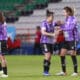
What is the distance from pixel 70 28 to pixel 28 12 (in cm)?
2093

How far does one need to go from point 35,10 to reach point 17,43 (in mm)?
4692

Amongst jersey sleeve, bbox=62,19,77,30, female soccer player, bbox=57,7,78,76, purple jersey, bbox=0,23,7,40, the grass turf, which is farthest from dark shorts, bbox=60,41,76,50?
purple jersey, bbox=0,23,7,40

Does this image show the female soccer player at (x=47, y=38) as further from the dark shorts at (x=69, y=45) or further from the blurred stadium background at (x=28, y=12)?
the blurred stadium background at (x=28, y=12)

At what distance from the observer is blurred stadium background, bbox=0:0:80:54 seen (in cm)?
3422

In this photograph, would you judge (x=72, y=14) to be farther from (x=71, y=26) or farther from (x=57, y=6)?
(x=57, y=6)

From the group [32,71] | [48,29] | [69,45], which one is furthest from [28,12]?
[69,45]

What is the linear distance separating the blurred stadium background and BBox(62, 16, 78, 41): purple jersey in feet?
59.9

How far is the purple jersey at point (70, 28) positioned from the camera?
1499 cm

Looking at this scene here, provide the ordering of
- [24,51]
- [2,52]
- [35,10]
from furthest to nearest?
[35,10], [24,51], [2,52]

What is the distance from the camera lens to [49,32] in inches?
605

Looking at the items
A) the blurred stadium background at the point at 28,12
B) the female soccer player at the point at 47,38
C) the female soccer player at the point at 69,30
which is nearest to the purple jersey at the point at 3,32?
the female soccer player at the point at 47,38

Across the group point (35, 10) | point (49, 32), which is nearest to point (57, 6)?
point (35, 10)

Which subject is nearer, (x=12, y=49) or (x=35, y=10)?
(x=12, y=49)

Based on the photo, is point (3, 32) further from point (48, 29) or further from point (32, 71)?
point (32, 71)
